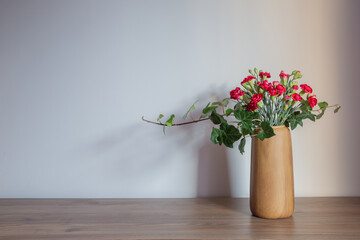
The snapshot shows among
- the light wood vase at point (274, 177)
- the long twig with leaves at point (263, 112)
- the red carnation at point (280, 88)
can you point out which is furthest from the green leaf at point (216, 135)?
the red carnation at point (280, 88)

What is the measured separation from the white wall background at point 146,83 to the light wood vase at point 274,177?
28 cm

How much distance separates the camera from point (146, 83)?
4.40 ft

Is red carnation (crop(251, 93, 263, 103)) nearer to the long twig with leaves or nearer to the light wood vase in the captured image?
the long twig with leaves

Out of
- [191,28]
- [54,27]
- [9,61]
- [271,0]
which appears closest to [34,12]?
[54,27]

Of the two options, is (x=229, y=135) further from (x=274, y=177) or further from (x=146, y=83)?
(x=146, y=83)

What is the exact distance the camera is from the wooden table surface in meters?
0.94

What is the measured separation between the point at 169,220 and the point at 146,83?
0.53 meters

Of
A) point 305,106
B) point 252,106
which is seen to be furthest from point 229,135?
point 305,106

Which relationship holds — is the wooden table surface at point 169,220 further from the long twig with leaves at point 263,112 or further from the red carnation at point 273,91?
the red carnation at point 273,91

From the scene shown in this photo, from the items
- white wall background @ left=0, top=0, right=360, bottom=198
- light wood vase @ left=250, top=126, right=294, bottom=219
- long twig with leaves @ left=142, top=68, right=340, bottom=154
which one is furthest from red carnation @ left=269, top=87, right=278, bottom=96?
white wall background @ left=0, top=0, right=360, bottom=198

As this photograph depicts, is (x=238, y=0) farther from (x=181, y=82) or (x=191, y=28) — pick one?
(x=181, y=82)

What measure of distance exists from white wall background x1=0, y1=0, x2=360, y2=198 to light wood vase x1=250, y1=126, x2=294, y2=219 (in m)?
0.28

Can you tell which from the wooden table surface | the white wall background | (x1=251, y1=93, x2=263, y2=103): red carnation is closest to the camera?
the wooden table surface

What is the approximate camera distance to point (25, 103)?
1326 millimetres
